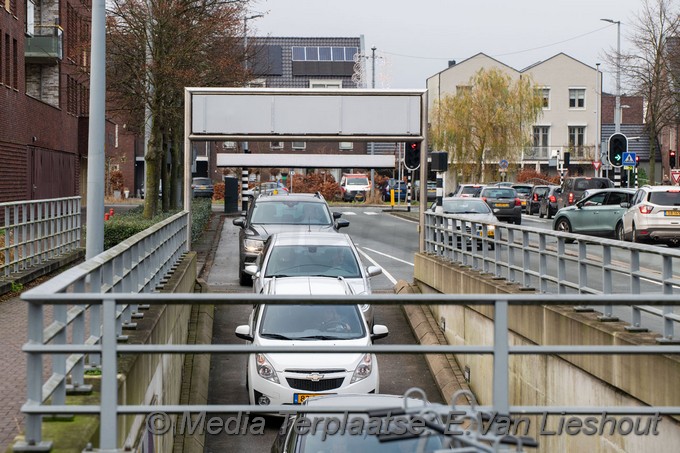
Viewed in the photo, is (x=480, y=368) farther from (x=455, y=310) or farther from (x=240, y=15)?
(x=240, y=15)

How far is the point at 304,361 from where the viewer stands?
13297 millimetres

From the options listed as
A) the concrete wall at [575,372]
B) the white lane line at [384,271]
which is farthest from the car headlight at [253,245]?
the concrete wall at [575,372]

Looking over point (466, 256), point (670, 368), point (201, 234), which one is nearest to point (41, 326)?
Answer: point (670, 368)

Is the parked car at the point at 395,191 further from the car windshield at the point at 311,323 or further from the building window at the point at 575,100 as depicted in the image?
the car windshield at the point at 311,323

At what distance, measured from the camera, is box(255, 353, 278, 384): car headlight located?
13.2 meters

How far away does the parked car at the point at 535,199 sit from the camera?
57.7m

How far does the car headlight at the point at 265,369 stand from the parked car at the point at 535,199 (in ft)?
148

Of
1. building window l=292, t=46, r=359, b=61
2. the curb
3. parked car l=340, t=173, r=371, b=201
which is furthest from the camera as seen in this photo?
building window l=292, t=46, r=359, b=61

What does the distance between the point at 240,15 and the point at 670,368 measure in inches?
1371

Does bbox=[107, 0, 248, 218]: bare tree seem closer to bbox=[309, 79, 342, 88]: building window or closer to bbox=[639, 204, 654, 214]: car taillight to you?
bbox=[639, 204, 654, 214]: car taillight

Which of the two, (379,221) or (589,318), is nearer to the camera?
(589,318)

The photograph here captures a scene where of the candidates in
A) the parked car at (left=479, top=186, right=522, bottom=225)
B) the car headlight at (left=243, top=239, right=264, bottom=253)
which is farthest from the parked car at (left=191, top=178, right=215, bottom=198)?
the car headlight at (left=243, top=239, right=264, bottom=253)

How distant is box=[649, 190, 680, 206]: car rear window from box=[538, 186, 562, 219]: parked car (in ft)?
73.1

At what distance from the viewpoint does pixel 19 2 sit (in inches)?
1592
